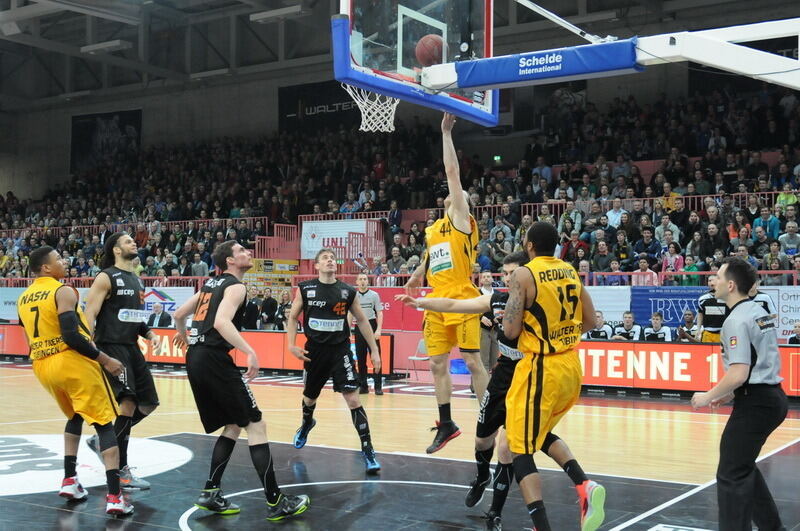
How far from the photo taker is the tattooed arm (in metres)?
5.69

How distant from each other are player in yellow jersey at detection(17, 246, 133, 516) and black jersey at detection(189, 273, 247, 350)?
70 cm

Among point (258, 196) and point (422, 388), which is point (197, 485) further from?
point (258, 196)

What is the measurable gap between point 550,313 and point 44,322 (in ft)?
13.2

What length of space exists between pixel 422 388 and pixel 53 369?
1053 centimetres

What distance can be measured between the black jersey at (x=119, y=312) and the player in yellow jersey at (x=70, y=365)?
1.90 ft

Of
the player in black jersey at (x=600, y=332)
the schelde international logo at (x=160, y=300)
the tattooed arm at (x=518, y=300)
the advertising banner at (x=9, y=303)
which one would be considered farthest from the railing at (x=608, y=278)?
the tattooed arm at (x=518, y=300)

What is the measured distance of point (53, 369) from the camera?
6.91m

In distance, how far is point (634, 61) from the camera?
24.5 feet

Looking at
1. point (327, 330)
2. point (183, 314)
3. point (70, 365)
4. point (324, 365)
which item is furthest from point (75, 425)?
point (327, 330)

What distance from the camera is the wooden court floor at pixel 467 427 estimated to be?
9.23 meters

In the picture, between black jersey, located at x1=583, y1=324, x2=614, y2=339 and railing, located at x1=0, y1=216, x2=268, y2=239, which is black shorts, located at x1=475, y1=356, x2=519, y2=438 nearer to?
black jersey, located at x1=583, y1=324, x2=614, y2=339

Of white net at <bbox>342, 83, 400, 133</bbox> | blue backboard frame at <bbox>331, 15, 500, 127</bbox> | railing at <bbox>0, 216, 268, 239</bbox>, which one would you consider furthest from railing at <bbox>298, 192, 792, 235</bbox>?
blue backboard frame at <bbox>331, 15, 500, 127</bbox>

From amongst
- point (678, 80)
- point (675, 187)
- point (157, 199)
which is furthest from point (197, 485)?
point (157, 199)

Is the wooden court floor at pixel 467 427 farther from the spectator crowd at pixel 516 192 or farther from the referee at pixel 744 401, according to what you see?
the spectator crowd at pixel 516 192
